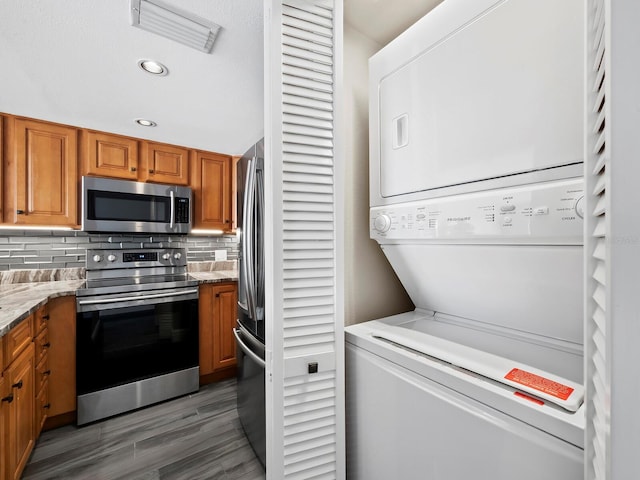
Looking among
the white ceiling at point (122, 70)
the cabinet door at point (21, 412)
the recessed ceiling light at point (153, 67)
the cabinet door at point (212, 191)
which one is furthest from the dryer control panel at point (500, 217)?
the cabinet door at point (212, 191)

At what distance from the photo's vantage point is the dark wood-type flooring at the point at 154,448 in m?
1.65

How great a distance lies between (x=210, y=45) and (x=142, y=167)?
1699mm

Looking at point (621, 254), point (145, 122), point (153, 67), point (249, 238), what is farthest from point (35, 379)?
point (621, 254)

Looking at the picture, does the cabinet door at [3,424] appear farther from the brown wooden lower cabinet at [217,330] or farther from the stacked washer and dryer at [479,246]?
the stacked washer and dryer at [479,246]

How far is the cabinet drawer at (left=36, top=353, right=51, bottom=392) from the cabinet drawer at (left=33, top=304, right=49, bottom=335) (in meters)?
0.23

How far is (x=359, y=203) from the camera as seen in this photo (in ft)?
4.32

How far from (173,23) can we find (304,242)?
3.93 feet

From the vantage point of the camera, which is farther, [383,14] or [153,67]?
[153,67]

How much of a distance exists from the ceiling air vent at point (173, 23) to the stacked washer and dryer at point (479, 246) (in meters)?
0.84

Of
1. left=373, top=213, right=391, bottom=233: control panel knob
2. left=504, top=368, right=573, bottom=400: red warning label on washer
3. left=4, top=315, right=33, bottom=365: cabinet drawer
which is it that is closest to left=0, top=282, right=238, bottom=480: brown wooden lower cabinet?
left=4, top=315, right=33, bottom=365: cabinet drawer

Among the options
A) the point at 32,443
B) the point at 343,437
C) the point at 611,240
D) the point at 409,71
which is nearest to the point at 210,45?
the point at 409,71

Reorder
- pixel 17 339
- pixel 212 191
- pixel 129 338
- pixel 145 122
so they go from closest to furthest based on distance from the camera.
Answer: pixel 17 339 < pixel 129 338 < pixel 145 122 < pixel 212 191

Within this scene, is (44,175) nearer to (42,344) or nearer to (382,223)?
(42,344)

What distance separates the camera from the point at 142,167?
2705 millimetres
